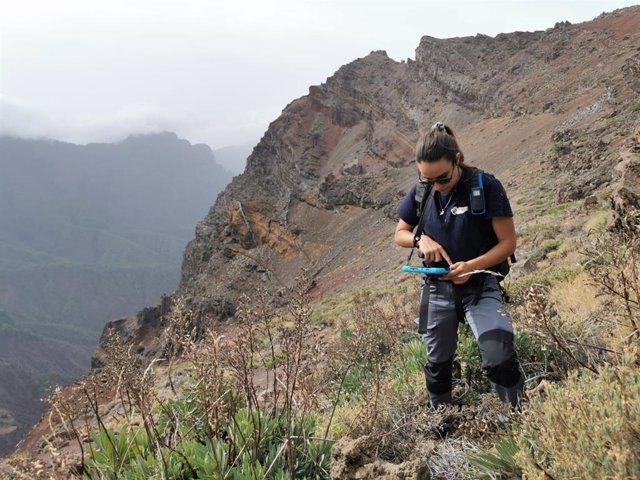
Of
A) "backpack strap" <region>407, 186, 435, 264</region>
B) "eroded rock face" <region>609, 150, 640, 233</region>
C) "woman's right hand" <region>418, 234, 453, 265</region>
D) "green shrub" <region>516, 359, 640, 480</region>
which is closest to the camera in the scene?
Result: "green shrub" <region>516, 359, 640, 480</region>

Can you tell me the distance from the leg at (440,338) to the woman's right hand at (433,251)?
0.52ft

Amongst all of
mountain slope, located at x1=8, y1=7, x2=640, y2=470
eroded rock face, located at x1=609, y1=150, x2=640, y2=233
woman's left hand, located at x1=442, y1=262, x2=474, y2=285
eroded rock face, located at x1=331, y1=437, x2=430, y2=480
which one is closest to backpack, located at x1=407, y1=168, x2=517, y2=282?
woman's left hand, located at x1=442, y1=262, x2=474, y2=285

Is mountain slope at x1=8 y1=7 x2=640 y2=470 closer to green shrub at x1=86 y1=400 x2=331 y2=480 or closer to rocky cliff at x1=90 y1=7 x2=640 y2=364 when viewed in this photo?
rocky cliff at x1=90 y1=7 x2=640 y2=364

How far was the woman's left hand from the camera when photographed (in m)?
2.76

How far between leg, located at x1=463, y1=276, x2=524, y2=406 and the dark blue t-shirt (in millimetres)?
364

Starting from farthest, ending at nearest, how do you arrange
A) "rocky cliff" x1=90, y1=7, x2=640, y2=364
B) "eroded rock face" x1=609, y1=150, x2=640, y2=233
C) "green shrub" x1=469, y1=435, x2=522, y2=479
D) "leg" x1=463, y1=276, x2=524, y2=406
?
"rocky cliff" x1=90, y1=7, x2=640, y2=364, "eroded rock face" x1=609, y1=150, x2=640, y2=233, "leg" x1=463, y1=276, x2=524, y2=406, "green shrub" x1=469, y1=435, x2=522, y2=479

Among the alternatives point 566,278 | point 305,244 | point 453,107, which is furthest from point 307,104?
point 566,278

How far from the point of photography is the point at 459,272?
2.78 metres

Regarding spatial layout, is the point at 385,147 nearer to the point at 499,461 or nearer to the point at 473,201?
the point at 473,201

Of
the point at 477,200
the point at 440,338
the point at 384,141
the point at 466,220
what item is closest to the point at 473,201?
the point at 477,200

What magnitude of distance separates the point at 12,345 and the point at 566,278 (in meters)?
175

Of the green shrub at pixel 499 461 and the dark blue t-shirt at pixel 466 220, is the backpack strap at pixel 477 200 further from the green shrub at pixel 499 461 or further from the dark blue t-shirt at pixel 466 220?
the green shrub at pixel 499 461

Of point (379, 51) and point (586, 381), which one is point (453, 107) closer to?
point (379, 51)

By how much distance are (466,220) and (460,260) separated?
0.82 ft
